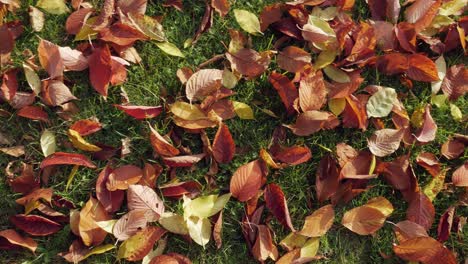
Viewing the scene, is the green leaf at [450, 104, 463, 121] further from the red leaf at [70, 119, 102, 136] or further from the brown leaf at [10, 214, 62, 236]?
the brown leaf at [10, 214, 62, 236]

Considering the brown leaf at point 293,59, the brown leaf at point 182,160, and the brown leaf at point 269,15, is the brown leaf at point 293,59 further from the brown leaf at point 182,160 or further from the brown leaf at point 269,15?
the brown leaf at point 182,160

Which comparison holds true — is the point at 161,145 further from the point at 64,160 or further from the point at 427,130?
the point at 427,130

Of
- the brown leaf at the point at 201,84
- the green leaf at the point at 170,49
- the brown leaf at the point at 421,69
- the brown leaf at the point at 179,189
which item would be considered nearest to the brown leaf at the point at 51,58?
the green leaf at the point at 170,49

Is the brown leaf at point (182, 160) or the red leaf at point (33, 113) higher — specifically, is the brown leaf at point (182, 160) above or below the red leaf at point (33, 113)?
below

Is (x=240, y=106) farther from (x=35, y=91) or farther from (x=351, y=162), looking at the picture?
(x=35, y=91)

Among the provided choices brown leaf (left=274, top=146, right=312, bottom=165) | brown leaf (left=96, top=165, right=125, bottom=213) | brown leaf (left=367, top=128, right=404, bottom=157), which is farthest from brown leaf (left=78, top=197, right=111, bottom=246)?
brown leaf (left=367, top=128, right=404, bottom=157)

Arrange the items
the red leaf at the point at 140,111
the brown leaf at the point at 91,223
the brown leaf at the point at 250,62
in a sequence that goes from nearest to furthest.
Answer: the brown leaf at the point at 91,223 < the red leaf at the point at 140,111 < the brown leaf at the point at 250,62
